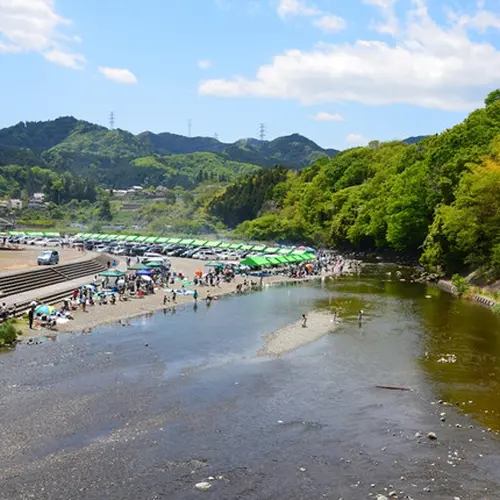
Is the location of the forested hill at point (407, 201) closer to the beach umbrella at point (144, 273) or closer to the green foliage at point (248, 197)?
the green foliage at point (248, 197)

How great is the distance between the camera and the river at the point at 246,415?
17297 mm

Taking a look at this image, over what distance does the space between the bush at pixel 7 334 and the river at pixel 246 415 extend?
1092mm

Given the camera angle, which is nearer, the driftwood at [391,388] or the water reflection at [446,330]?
the water reflection at [446,330]

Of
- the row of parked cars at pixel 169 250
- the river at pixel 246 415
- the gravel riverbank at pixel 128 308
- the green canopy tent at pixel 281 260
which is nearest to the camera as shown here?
the river at pixel 246 415

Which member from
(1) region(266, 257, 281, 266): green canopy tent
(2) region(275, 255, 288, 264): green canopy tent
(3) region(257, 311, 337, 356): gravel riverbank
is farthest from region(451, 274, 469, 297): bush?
(2) region(275, 255, 288, 264): green canopy tent

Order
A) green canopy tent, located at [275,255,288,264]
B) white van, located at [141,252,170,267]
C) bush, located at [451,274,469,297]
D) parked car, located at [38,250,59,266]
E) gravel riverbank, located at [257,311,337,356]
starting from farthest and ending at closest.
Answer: green canopy tent, located at [275,255,288,264] → white van, located at [141,252,170,267] → bush, located at [451,274,469,297] → parked car, located at [38,250,59,266] → gravel riverbank, located at [257,311,337,356]

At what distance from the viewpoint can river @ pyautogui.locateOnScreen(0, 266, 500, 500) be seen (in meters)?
17.3

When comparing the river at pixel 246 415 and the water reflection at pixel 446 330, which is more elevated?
the water reflection at pixel 446 330

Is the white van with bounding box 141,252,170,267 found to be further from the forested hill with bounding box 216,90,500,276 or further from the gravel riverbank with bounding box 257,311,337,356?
the gravel riverbank with bounding box 257,311,337,356

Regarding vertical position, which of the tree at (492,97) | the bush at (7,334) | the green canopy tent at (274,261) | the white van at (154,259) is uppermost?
the tree at (492,97)

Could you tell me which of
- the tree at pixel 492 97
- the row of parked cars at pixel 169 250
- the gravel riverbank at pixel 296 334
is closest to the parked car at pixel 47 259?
the gravel riverbank at pixel 296 334

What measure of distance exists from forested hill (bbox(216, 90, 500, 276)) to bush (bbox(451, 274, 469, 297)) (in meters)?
2.43

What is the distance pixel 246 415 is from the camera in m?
22.6

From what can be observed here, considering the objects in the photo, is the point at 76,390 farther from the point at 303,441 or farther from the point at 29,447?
the point at 303,441
